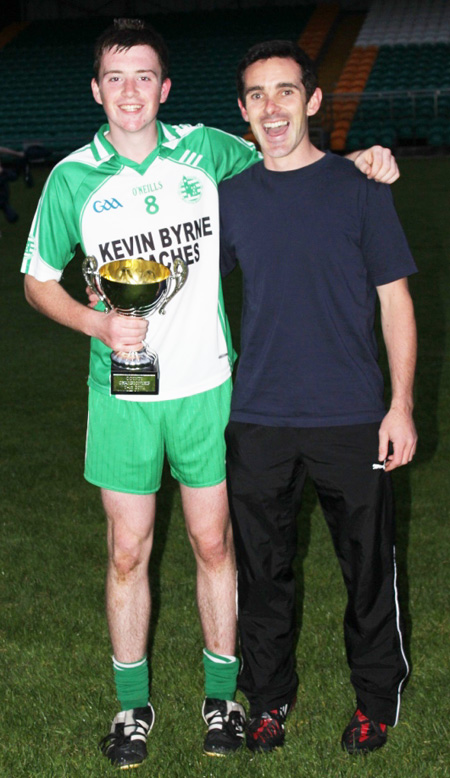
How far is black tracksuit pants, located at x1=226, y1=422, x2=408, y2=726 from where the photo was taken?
261 centimetres

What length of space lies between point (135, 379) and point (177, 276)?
30cm

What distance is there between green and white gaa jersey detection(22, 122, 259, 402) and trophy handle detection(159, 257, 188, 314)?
3 cm

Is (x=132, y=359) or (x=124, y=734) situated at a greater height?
(x=132, y=359)

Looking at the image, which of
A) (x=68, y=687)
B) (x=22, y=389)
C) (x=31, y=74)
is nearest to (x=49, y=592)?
(x=68, y=687)

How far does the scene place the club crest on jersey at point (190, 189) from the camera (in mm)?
2670

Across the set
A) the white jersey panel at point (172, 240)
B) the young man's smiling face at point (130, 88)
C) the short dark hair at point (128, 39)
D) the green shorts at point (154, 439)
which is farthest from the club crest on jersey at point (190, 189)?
the green shorts at point (154, 439)

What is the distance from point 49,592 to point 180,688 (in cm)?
99

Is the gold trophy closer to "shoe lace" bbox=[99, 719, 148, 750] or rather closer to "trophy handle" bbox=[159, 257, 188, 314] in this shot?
"trophy handle" bbox=[159, 257, 188, 314]

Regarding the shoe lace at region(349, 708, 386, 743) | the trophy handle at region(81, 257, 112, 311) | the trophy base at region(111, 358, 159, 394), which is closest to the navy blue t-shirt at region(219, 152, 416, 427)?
the trophy base at region(111, 358, 159, 394)

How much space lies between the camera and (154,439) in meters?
2.76

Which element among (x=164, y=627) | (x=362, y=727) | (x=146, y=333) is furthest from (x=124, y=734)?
(x=146, y=333)

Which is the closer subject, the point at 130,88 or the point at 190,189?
the point at 130,88

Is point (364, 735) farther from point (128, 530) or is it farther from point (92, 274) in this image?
point (92, 274)

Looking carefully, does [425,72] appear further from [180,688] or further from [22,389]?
[180,688]
